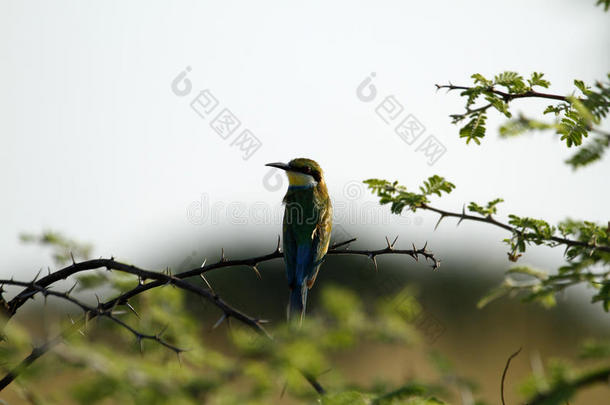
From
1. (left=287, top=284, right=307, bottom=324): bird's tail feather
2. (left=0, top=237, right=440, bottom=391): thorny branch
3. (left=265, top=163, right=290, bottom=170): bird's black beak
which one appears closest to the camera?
(left=0, top=237, right=440, bottom=391): thorny branch

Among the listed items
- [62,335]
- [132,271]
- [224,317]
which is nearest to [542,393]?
[224,317]

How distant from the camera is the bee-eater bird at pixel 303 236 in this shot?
6523 millimetres

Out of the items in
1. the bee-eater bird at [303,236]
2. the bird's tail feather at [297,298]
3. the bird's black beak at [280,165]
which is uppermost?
the bird's black beak at [280,165]

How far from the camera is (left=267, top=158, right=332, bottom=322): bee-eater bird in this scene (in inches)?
257

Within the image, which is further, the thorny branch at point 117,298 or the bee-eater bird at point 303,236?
the bee-eater bird at point 303,236

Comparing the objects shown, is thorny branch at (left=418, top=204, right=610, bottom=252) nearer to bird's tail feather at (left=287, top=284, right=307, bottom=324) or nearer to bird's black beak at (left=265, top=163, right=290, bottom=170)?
bird's tail feather at (left=287, top=284, right=307, bottom=324)

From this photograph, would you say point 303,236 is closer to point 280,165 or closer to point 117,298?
point 280,165

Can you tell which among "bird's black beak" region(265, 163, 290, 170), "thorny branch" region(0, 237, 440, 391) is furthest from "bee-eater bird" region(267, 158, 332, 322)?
"thorny branch" region(0, 237, 440, 391)

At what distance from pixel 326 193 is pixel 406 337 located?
16.8 feet

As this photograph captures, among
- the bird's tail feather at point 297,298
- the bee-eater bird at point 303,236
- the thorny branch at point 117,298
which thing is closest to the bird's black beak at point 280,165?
the bee-eater bird at point 303,236

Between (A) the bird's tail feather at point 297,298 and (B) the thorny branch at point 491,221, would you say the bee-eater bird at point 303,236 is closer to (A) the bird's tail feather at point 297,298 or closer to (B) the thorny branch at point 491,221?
(A) the bird's tail feather at point 297,298

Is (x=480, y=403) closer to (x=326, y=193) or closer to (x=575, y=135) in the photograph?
(x=575, y=135)

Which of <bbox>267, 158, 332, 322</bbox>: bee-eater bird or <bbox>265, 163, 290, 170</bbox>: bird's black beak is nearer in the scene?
<bbox>267, 158, 332, 322</bbox>: bee-eater bird

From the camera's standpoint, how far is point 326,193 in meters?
7.77
